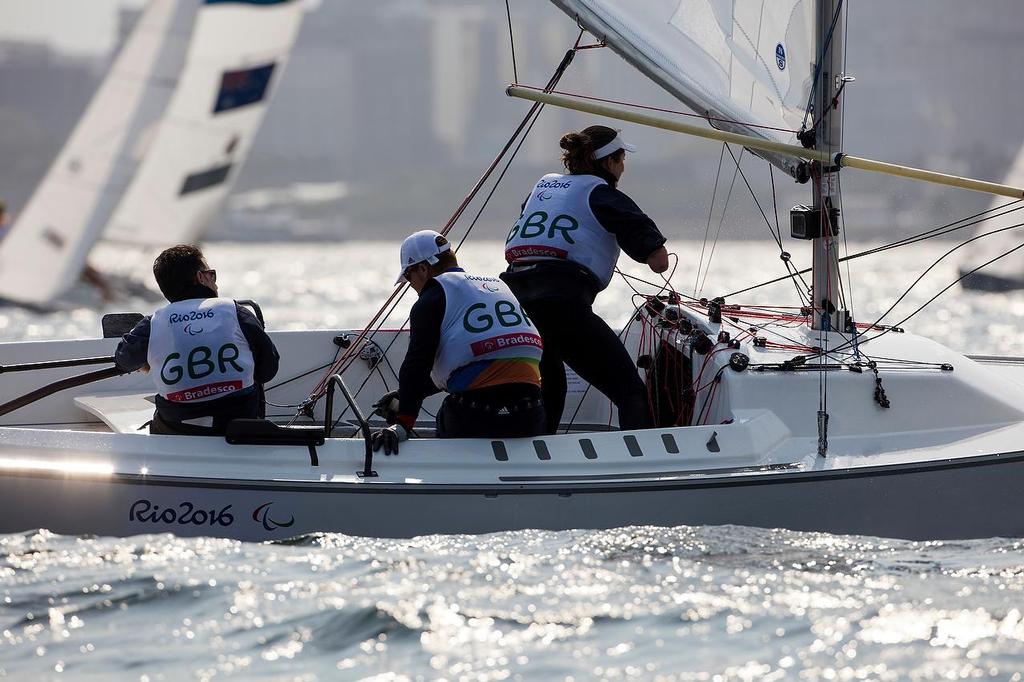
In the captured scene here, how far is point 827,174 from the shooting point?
4941mm

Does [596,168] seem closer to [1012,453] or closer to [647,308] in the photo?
[647,308]

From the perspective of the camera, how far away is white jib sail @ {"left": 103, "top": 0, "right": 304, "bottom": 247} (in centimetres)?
1859

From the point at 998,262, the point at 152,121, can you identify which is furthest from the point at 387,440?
the point at 998,262

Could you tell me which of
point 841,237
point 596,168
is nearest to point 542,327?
point 596,168

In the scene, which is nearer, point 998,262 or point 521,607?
point 521,607

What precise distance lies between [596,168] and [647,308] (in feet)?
2.85

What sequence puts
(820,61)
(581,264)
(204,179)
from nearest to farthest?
(581,264)
(820,61)
(204,179)

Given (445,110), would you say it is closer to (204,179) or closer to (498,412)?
(204,179)

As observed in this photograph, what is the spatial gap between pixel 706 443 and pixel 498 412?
2.05ft

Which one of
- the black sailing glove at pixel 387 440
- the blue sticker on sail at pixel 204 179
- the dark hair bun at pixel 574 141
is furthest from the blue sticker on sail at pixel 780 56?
the blue sticker on sail at pixel 204 179

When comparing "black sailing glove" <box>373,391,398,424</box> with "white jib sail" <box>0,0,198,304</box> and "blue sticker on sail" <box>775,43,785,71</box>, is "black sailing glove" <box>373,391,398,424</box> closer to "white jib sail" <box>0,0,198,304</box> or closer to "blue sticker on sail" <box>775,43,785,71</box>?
"blue sticker on sail" <box>775,43,785,71</box>

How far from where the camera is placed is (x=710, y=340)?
4812 millimetres

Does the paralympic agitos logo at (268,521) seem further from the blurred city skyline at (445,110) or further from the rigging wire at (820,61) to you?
the blurred city skyline at (445,110)

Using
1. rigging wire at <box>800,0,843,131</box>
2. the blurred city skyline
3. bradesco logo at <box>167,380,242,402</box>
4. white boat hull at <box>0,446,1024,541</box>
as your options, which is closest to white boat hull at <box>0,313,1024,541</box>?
white boat hull at <box>0,446,1024,541</box>
